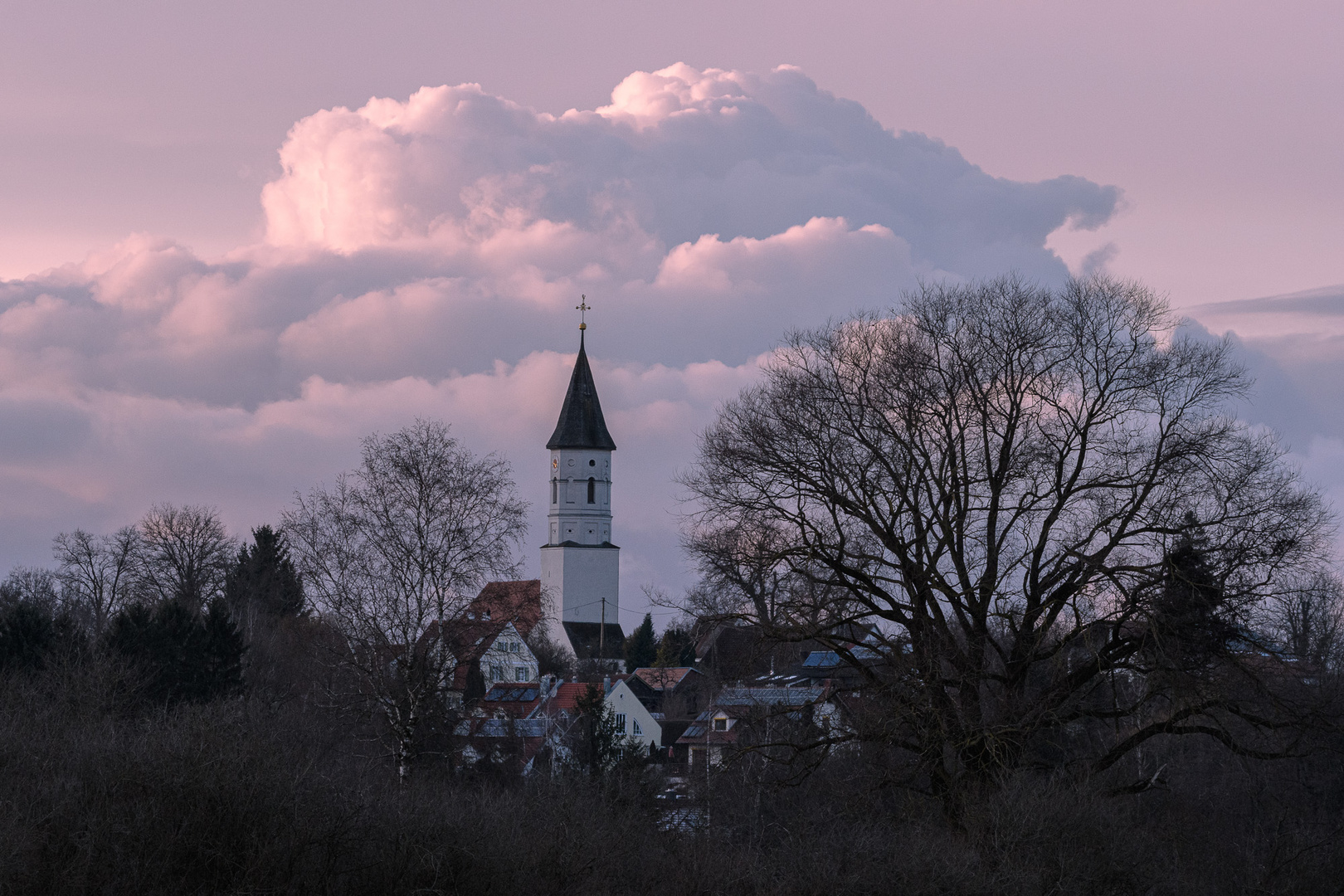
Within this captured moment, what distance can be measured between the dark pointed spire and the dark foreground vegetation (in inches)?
2813

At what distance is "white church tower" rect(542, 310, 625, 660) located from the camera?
9494 centimetres

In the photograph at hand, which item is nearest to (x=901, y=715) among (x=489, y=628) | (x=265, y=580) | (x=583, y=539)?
(x=489, y=628)

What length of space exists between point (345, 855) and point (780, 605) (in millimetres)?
8442

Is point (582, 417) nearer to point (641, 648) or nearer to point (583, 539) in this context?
point (583, 539)

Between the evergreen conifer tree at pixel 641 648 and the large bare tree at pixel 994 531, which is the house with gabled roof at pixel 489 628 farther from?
the evergreen conifer tree at pixel 641 648

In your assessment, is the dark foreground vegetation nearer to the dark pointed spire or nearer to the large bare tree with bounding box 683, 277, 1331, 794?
the large bare tree with bounding box 683, 277, 1331, 794

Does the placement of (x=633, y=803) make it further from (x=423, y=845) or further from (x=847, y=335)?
(x=847, y=335)

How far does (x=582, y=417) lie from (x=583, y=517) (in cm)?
718

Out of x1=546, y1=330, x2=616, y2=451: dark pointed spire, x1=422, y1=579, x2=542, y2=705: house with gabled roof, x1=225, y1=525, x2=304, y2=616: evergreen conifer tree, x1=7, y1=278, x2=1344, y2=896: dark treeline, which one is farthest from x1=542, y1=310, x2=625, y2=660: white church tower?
x1=7, y1=278, x2=1344, y2=896: dark treeline

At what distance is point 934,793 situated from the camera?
2102 cm

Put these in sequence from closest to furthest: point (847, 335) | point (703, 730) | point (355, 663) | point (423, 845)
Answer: point (423, 845) → point (847, 335) → point (355, 663) → point (703, 730)

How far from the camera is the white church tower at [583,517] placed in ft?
311

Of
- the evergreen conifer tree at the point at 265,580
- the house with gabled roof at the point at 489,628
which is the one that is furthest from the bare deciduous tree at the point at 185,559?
the house with gabled roof at the point at 489,628

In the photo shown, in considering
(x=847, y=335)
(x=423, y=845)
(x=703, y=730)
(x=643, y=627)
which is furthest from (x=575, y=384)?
(x=423, y=845)
